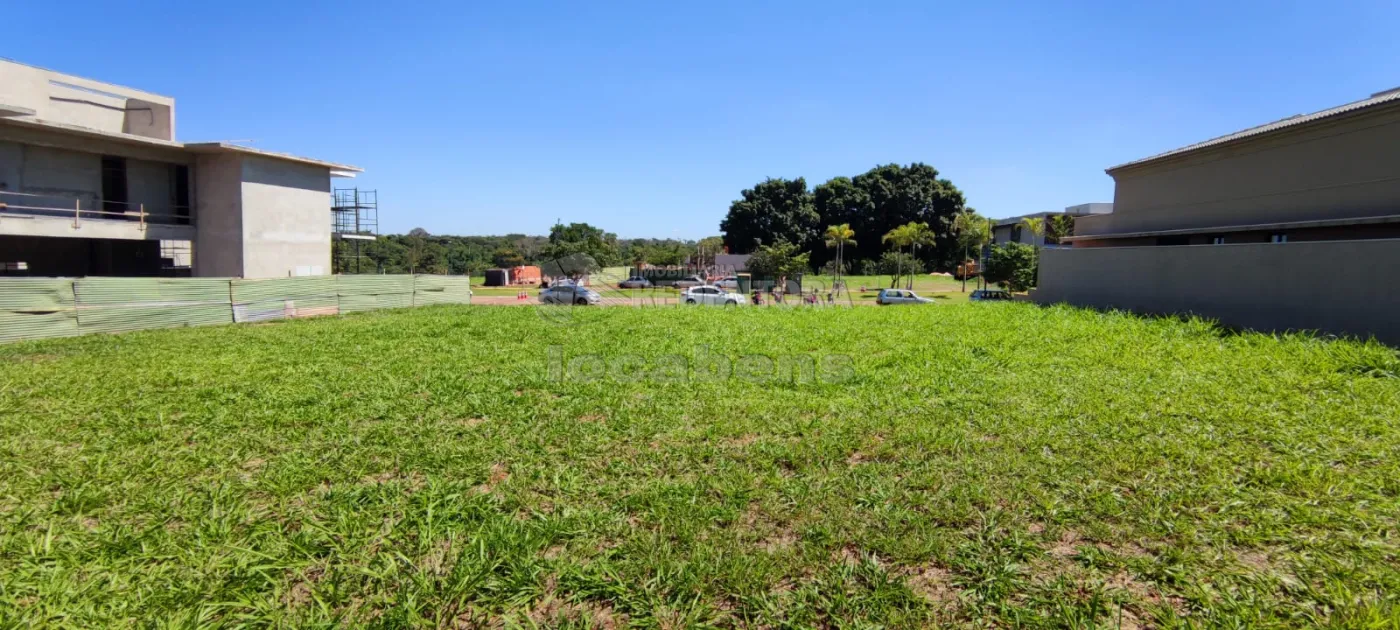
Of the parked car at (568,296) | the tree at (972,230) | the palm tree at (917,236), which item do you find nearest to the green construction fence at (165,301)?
the parked car at (568,296)

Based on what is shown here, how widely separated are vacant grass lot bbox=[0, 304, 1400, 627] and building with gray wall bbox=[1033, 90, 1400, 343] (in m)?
2.67

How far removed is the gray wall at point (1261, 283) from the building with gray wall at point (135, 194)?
23693 mm

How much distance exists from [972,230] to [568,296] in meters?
32.7

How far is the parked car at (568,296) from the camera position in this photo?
2095 cm

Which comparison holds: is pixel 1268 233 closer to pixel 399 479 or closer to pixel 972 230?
pixel 399 479

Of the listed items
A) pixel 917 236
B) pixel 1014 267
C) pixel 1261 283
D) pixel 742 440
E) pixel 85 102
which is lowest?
pixel 742 440

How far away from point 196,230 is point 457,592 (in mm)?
21788

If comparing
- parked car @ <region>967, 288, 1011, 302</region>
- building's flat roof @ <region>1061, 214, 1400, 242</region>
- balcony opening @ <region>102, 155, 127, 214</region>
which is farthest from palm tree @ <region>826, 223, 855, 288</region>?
balcony opening @ <region>102, 155, 127, 214</region>

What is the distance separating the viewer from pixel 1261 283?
9.88 metres

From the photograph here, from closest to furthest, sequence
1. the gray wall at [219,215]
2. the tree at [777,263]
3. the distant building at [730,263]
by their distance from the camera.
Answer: the gray wall at [219,215], the tree at [777,263], the distant building at [730,263]

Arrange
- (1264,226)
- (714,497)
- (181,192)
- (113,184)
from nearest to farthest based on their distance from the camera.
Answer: (714,497)
(1264,226)
(113,184)
(181,192)

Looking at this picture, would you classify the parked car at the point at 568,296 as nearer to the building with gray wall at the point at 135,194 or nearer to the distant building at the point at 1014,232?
the building with gray wall at the point at 135,194

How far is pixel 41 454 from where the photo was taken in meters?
4.15

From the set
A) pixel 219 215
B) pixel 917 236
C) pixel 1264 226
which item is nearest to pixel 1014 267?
pixel 917 236
